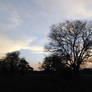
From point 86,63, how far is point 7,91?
2882 centimetres

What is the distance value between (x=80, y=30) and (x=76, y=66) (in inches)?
354

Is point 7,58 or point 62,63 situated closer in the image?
point 62,63

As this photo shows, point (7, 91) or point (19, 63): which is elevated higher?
point (19, 63)

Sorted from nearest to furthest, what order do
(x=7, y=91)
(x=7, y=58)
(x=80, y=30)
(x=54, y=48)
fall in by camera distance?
(x=7, y=91) → (x=80, y=30) → (x=54, y=48) → (x=7, y=58)

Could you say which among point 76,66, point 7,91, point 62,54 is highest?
point 62,54

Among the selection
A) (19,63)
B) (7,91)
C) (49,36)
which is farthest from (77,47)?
(19,63)

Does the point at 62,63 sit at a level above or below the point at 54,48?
below

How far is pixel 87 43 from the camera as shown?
3747 cm

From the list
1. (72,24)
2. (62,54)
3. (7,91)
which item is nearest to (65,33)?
(72,24)

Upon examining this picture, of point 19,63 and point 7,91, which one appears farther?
point 19,63

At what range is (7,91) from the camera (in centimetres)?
1461

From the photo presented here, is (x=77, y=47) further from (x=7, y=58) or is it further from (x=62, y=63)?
(x=7, y=58)

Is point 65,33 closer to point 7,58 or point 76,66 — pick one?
point 76,66

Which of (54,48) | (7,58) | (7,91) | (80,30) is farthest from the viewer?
(7,58)
